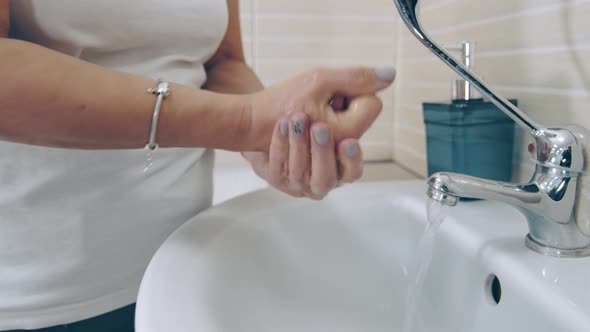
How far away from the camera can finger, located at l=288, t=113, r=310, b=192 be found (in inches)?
14.4

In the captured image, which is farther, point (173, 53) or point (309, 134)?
point (173, 53)

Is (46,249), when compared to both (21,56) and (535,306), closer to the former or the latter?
(21,56)

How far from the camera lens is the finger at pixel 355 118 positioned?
38 centimetres

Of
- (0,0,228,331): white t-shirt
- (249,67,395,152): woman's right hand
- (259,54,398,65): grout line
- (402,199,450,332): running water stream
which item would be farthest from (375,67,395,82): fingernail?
(259,54,398,65): grout line

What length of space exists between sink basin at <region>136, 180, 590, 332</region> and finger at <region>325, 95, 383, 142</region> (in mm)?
149

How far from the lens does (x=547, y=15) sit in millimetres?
463

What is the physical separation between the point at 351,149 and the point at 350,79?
54mm

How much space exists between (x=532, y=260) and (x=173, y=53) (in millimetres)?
372

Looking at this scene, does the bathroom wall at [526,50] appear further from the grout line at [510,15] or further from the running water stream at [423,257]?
the running water stream at [423,257]

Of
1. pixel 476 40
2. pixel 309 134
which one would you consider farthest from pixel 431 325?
pixel 476 40

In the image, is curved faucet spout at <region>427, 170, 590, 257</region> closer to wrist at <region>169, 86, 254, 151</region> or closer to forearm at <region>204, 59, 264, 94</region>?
wrist at <region>169, 86, 254, 151</region>

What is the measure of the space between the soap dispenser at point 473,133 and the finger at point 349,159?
6.2 inches

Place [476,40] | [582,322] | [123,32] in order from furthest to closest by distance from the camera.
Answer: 1. [476,40]
2. [123,32]
3. [582,322]

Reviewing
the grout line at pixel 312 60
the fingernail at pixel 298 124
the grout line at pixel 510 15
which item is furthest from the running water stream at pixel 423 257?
the grout line at pixel 312 60
